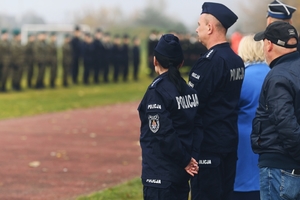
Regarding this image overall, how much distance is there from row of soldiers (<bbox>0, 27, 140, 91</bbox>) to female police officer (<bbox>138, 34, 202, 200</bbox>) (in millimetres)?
18914

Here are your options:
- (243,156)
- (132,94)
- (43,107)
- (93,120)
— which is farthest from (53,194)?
(132,94)

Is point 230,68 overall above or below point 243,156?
above

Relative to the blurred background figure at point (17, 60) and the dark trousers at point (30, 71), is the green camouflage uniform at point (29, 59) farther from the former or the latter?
the blurred background figure at point (17, 60)

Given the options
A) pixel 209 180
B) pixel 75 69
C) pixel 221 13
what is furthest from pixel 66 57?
pixel 209 180

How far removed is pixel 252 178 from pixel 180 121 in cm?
144

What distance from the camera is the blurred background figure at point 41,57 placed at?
25312 millimetres

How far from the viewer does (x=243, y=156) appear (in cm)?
607

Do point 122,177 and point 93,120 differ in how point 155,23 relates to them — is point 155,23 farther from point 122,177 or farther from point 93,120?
point 122,177

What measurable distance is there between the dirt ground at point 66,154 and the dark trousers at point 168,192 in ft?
10.4

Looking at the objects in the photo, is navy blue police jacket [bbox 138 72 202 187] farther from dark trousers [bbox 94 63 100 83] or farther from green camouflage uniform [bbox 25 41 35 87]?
dark trousers [bbox 94 63 100 83]

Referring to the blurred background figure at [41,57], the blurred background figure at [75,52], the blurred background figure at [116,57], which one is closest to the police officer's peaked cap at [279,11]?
the blurred background figure at [41,57]

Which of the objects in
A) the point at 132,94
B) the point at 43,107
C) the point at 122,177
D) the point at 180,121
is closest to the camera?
the point at 180,121

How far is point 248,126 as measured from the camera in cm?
597

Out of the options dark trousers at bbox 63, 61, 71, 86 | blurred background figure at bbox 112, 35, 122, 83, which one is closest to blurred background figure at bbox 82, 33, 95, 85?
dark trousers at bbox 63, 61, 71, 86
